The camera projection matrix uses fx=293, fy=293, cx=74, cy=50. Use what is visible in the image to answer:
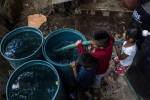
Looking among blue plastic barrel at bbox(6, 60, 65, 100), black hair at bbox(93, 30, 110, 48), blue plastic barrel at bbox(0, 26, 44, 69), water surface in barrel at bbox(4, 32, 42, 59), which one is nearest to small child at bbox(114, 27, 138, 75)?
black hair at bbox(93, 30, 110, 48)

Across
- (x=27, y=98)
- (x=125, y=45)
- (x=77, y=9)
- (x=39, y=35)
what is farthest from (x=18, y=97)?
(x=77, y=9)

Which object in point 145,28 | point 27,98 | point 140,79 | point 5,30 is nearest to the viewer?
point 140,79

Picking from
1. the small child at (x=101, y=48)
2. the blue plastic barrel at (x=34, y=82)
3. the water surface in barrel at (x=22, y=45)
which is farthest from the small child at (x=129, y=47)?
the water surface in barrel at (x=22, y=45)

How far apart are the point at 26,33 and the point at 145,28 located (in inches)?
82.1

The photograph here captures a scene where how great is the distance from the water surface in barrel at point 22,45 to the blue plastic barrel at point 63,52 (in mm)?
233

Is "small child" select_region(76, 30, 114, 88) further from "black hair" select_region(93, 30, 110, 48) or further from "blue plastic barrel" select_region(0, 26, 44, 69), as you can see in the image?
"blue plastic barrel" select_region(0, 26, 44, 69)

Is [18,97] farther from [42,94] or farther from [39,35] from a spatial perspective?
[39,35]

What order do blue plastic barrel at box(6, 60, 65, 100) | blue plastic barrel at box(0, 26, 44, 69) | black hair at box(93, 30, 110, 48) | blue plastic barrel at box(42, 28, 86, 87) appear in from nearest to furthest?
black hair at box(93, 30, 110, 48) < blue plastic barrel at box(6, 60, 65, 100) < blue plastic barrel at box(42, 28, 86, 87) < blue plastic barrel at box(0, 26, 44, 69)

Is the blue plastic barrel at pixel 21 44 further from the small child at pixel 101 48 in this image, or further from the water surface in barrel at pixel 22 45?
the small child at pixel 101 48

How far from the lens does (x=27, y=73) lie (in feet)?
15.7

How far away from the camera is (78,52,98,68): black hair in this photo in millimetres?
4259

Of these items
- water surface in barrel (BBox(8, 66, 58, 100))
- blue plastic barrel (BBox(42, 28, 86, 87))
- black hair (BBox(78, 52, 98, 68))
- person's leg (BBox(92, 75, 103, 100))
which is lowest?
person's leg (BBox(92, 75, 103, 100))

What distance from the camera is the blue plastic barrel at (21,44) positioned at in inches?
197

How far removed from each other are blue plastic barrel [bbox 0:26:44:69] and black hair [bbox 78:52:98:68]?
889 mm
